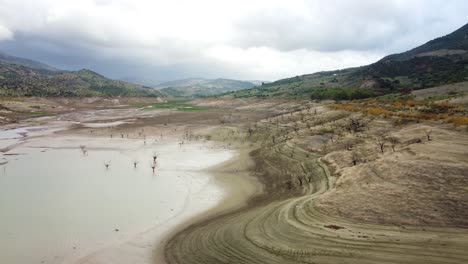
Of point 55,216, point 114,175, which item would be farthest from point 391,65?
point 55,216

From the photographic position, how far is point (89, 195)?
2744 centimetres

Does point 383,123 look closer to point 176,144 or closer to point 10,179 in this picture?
point 176,144

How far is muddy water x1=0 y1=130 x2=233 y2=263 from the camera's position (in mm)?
19078

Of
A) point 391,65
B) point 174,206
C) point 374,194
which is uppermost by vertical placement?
point 391,65

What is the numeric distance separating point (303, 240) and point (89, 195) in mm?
17092

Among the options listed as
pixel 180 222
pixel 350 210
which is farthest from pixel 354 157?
pixel 180 222

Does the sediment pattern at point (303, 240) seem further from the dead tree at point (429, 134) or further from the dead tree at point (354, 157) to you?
the dead tree at point (429, 134)

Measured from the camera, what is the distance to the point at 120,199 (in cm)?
2650

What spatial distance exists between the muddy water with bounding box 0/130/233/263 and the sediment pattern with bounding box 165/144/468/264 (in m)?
3.66

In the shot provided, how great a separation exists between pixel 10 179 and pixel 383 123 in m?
37.1

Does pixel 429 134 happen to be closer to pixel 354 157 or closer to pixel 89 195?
pixel 354 157

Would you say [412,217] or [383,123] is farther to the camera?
[383,123]

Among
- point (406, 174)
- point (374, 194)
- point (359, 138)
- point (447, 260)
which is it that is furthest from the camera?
point (359, 138)

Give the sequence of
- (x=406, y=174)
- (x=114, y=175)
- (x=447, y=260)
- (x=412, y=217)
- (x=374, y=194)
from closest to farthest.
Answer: (x=447, y=260) < (x=412, y=217) < (x=374, y=194) < (x=406, y=174) < (x=114, y=175)
